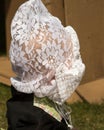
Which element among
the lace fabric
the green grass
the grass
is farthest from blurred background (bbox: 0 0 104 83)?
the lace fabric

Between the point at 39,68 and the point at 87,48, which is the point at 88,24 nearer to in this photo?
the point at 87,48

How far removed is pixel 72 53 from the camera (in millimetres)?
2844

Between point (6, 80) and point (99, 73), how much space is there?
3.90ft

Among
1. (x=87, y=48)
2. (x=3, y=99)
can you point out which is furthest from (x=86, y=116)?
(x=3, y=99)

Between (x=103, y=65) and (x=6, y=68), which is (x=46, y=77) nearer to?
(x=103, y=65)

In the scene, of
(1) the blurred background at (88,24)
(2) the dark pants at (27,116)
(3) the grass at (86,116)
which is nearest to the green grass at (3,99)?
(3) the grass at (86,116)

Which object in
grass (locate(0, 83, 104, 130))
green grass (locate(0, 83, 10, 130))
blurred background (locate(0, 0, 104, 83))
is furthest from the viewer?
blurred background (locate(0, 0, 104, 83))

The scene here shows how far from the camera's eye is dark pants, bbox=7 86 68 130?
2.67 m

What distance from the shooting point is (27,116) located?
106 inches

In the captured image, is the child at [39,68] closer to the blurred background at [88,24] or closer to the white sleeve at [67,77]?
the white sleeve at [67,77]

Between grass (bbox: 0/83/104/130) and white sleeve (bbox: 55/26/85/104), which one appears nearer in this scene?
white sleeve (bbox: 55/26/85/104)

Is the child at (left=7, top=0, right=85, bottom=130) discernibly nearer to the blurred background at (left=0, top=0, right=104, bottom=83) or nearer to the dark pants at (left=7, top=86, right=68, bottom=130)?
the dark pants at (left=7, top=86, right=68, bottom=130)

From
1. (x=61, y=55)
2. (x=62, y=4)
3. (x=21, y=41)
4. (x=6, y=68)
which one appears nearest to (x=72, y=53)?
(x=61, y=55)

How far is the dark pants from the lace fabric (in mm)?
59
